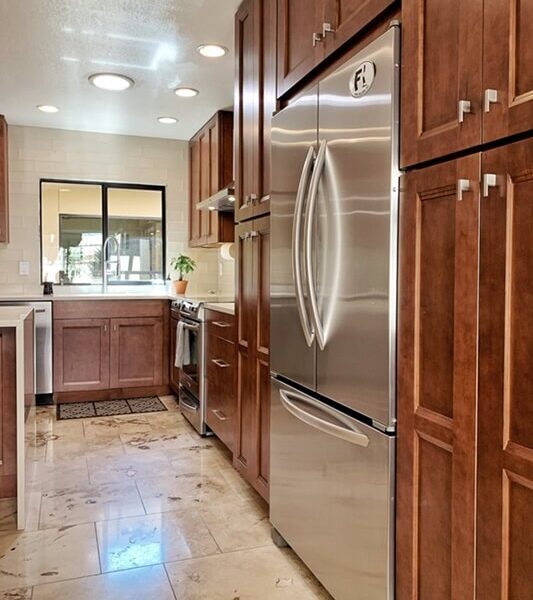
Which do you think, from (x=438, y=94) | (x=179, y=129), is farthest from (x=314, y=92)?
(x=179, y=129)

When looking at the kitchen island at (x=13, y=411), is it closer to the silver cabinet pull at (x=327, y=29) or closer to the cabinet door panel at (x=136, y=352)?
the silver cabinet pull at (x=327, y=29)

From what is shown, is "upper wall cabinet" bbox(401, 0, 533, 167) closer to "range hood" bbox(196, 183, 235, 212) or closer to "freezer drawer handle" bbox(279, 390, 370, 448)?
"freezer drawer handle" bbox(279, 390, 370, 448)

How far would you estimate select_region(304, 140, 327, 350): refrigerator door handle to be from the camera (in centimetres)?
176

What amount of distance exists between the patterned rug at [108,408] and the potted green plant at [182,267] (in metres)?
1.02

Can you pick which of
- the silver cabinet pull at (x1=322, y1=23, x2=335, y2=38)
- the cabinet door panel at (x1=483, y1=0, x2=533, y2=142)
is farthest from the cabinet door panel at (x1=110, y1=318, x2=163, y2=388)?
the cabinet door panel at (x1=483, y1=0, x2=533, y2=142)

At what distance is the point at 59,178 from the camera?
5105 mm

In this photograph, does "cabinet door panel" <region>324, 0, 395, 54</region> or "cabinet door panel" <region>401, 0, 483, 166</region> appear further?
"cabinet door panel" <region>324, 0, 395, 54</region>

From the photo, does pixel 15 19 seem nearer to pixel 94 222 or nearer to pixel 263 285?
pixel 263 285

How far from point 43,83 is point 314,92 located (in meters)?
2.73

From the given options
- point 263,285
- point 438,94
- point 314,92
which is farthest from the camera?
point 263,285

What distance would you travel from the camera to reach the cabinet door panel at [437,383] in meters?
1.20

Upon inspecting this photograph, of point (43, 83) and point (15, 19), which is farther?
point (43, 83)

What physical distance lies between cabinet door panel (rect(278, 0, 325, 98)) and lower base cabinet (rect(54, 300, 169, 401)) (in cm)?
296

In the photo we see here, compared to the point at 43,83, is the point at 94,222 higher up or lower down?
lower down
